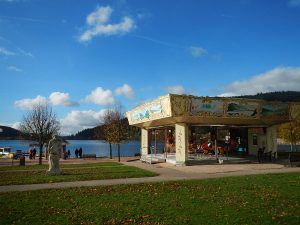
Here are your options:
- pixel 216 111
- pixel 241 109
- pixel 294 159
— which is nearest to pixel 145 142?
pixel 216 111

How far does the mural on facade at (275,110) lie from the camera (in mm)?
31609

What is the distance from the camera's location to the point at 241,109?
99.3ft

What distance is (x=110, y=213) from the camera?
414 inches

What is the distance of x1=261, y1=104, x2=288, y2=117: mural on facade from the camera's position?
3161 centimetres

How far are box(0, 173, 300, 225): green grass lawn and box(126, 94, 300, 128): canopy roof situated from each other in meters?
11.9

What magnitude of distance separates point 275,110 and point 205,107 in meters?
7.98

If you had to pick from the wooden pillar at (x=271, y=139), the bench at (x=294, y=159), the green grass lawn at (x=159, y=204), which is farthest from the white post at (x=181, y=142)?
the green grass lawn at (x=159, y=204)

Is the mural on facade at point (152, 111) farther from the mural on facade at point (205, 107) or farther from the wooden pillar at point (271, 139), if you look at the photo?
the wooden pillar at point (271, 139)

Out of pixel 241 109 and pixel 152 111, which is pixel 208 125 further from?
pixel 152 111

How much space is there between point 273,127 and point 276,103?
3.50m

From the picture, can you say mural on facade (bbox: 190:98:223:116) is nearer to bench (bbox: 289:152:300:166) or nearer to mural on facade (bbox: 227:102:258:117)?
mural on facade (bbox: 227:102:258:117)

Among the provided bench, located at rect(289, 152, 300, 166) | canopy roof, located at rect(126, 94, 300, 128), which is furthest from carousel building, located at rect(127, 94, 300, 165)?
bench, located at rect(289, 152, 300, 166)

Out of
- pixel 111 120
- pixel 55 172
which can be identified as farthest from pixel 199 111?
pixel 111 120

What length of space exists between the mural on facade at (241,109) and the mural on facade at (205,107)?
0.99 metres
